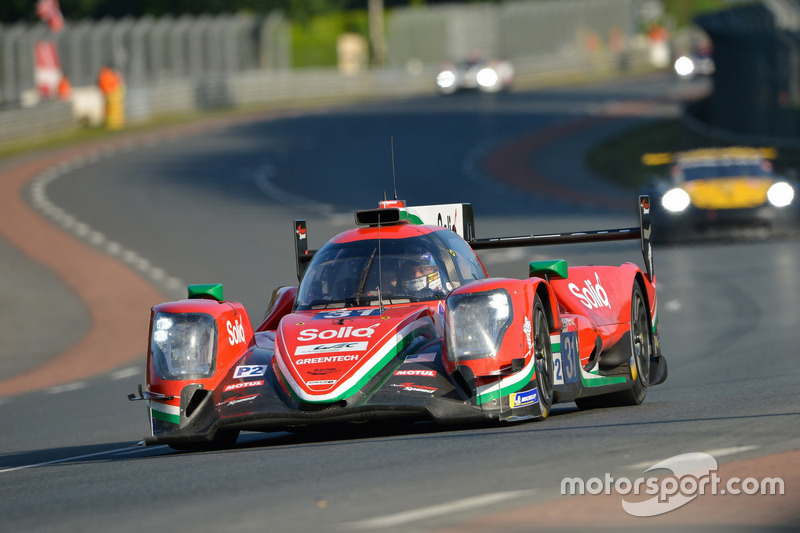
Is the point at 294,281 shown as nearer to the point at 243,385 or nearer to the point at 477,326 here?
the point at 243,385

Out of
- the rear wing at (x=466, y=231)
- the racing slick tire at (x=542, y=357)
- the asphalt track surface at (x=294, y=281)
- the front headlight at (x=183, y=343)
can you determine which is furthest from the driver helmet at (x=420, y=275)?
the front headlight at (x=183, y=343)

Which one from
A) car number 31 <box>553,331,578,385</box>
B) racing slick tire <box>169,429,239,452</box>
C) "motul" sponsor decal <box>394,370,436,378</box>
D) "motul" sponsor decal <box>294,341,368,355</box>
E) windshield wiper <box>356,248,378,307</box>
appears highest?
windshield wiper <box>356,248,378,307</box>

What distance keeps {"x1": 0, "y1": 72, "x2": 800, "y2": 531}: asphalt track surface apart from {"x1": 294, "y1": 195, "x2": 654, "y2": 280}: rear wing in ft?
3.98

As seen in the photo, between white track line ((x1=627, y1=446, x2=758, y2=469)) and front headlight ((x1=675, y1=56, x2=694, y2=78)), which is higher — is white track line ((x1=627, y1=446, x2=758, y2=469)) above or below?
below

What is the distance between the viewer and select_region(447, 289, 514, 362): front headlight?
346 inches

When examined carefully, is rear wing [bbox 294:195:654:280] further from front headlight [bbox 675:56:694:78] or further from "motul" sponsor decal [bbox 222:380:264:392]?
"motul" sponsor decal [bbox 222:380:264:392]

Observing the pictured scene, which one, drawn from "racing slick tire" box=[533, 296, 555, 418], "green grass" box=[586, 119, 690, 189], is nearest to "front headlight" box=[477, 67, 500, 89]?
"green grass" box=[586, 119, 690, 189]

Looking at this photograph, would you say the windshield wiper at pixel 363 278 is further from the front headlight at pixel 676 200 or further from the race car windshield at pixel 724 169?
the race car windshield at pixel 724 169

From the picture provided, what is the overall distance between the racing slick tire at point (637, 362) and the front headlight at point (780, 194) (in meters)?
13.8

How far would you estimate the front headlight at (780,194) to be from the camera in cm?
2434

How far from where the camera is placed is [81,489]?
7.69 m

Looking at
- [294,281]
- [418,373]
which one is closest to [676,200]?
[294,281]

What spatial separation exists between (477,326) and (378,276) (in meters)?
1.29

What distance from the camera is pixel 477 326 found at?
882cm
